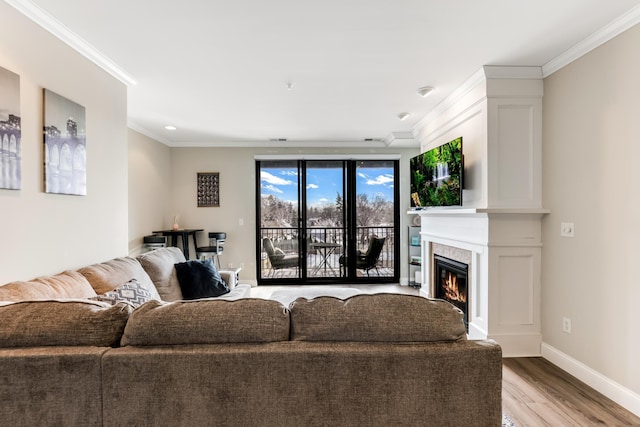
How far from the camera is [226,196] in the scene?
221 inches

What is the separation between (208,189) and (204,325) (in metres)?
4.79

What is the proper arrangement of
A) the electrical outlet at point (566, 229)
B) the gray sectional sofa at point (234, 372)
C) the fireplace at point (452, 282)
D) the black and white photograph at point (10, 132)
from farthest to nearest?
the fireplace at point (452, 282), the electrical outlet at point (566, 229), the black and white photograph at point (10, 132), the gray sectional sofa at point (234, 372)

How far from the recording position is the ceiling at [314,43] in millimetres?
1947

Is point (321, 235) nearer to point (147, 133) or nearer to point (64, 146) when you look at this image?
point (147, 133)

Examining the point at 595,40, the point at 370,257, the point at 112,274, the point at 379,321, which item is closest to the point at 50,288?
the point at 112,274

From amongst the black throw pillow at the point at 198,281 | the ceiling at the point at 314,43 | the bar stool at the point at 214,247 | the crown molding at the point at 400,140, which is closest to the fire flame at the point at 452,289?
Answer: the ceiling at the point at 314,43

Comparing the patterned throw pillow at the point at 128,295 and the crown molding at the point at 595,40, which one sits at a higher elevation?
the crown molding at the point at 595,40

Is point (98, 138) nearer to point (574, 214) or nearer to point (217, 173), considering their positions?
point (217, 173)

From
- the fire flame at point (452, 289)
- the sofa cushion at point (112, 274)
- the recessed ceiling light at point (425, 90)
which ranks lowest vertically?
the fire flame at point (452, 289)

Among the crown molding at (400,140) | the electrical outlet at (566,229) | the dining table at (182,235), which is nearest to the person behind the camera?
the electrical outlet at (566,229)

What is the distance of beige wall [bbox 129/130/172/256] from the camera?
4.34m

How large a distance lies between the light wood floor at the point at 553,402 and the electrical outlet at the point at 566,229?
1.09 m

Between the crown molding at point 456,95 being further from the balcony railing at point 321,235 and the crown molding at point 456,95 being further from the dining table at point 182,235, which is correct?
the dining table at point 182,235

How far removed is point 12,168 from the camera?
70.6 inches
